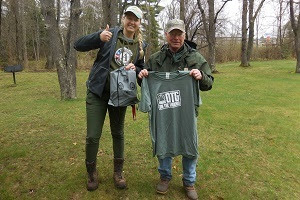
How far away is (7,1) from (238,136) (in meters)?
24.7

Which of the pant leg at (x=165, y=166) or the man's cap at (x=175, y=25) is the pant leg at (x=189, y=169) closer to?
the pant leg at (x=165, y=166)

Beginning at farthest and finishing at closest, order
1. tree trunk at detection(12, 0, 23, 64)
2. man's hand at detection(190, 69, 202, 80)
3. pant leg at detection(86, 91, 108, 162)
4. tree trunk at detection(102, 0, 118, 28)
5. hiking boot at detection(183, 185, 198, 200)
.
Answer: tree trunk at detection(12, 0, 23, 64) → tree trunk at detection(102, 0, 118, 28) → hiking boot at detection(183, 185, 198, 200) → pant leg at detection(86, 91, 108, 162) → man's hand at detection(190, 69, 202, 80)

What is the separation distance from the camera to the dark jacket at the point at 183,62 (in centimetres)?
310

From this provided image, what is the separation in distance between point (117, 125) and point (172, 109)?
2.60 feet

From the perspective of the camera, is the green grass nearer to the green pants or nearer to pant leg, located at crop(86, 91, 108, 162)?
the green pants

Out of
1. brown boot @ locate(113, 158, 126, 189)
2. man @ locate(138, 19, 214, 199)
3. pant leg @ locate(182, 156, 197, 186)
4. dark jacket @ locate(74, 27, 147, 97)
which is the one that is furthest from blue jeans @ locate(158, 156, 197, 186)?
dark jacket @ locate(74, 27, 147, 97)

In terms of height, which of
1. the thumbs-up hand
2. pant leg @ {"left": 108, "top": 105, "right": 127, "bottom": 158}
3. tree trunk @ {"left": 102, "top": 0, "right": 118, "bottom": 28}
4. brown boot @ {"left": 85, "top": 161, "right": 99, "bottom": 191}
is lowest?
brown boot @ {"left": 85, "top": 161, "right": 99, "bottom": 191}

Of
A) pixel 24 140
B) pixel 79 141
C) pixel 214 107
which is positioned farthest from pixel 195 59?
pixel 214 107

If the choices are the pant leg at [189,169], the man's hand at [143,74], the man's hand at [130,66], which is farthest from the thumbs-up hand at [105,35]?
the pant leg at [189,169]

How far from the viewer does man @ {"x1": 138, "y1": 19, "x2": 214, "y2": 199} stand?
10.1 ft

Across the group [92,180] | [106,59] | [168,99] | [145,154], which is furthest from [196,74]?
[145,154]

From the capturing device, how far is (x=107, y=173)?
4031 millimetres

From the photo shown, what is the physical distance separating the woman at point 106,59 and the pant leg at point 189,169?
977 mm

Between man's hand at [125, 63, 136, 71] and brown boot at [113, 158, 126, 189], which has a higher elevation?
man's hand at [125, 63, 136, 71]
